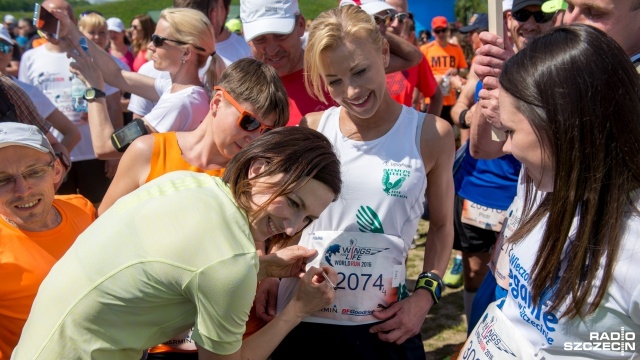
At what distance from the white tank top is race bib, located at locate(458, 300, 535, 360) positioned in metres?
0.47

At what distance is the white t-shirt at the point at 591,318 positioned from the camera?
4.05 ft

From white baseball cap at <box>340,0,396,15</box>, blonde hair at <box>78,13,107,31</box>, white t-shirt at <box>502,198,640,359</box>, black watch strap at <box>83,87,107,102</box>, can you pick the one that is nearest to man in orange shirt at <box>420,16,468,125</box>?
blonde hair at <box>78,13,107,31</box>

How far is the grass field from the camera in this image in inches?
155

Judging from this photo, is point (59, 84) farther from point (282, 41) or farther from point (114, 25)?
point (114, 25)

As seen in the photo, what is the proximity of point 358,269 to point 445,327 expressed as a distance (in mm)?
2413

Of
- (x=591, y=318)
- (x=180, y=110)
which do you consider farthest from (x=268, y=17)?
(x=591, y=318)

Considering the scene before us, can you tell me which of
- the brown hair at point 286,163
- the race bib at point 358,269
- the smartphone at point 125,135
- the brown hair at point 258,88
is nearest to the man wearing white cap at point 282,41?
the brown hair at point 258,88

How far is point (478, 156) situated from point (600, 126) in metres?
1.55

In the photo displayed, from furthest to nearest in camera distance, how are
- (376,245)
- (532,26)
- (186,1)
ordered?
(186,1) → (532,26) → (376,245)

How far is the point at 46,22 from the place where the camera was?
10.4 ft

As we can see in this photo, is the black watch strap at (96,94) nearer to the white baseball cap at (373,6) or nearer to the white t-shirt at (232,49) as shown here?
the white t-shirt at (232,49)

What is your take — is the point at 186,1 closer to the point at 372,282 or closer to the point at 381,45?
the point at 381,45

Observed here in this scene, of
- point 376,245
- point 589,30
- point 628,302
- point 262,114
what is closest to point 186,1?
point 262,114

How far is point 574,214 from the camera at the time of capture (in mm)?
1346
